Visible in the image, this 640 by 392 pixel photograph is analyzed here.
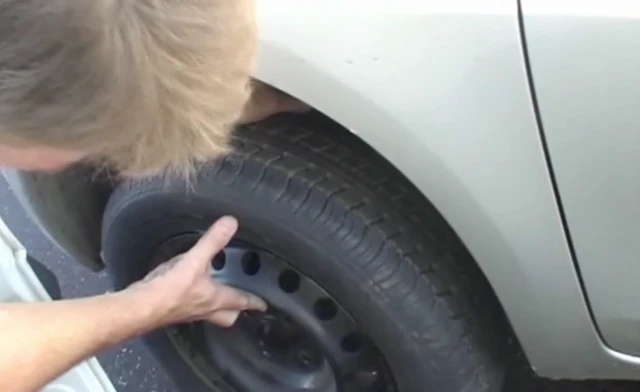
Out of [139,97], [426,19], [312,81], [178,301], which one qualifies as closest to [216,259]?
[178,301]

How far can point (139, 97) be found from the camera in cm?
107

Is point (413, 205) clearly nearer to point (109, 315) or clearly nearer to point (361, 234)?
point (361, 234)

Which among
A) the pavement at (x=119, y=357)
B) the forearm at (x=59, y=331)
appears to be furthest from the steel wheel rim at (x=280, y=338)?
the pavement at (x=119, y=357)

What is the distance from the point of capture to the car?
138cm

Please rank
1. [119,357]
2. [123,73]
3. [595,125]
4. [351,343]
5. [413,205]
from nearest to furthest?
[123,73]
[595,125]
[413,205]
[351,343]
[119,357]

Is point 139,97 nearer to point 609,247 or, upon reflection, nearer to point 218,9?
point 218,9

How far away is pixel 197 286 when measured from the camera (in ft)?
5.59

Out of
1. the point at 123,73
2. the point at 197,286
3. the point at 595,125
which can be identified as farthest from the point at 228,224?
the point at 123,73

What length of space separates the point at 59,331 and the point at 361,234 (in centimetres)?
42

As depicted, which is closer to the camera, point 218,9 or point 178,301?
point 218,9

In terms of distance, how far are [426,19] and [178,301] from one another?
57 cm

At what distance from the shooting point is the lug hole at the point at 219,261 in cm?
180

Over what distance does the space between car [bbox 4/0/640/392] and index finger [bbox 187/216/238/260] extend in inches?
0.6

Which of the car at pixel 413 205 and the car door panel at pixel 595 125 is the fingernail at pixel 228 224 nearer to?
the car at pixel 413 205
